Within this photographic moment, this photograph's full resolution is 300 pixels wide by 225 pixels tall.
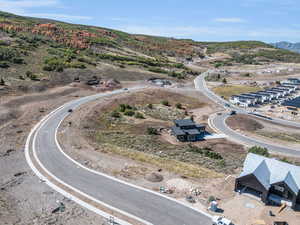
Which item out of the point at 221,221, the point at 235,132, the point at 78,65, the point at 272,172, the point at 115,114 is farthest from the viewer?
the point at 78,65

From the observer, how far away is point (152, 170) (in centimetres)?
3659

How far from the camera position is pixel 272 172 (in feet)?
101

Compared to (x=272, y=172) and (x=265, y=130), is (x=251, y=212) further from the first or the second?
(x=265, y=130)

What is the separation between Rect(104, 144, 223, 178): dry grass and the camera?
1435 inches

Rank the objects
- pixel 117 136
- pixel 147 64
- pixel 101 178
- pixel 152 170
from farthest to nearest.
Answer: pixel 147 64, pixel 117 136, pixel 152 170, pixel 101 178

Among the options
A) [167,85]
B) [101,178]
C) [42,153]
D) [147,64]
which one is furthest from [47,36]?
[101,178]

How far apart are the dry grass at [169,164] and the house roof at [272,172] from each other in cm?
627

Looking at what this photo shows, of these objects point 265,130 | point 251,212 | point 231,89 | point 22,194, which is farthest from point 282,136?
point 22,194

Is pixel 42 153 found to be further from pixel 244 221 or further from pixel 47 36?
pixel 47 36

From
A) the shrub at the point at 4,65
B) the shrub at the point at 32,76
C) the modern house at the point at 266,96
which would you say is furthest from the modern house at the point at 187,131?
the shrub at the point at 4,65

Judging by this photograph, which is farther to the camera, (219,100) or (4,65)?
(219,100)

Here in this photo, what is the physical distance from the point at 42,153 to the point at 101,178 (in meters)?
14.0

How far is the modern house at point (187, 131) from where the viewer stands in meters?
59.2

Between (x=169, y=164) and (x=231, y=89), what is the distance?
8843 centimetres
